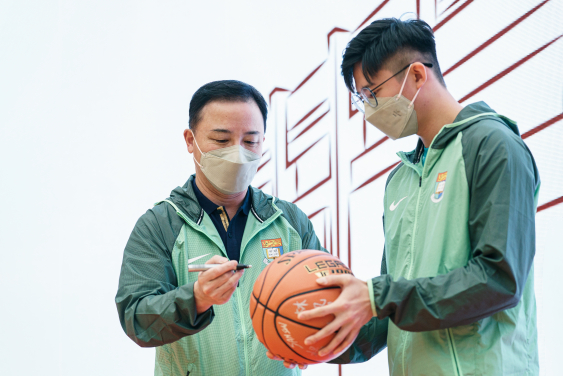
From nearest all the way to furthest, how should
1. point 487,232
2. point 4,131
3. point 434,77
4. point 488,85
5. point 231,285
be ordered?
point 487,232
point 231,285
point 434,77
point 488,85
point 4,131

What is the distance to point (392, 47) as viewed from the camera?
165 centimetres

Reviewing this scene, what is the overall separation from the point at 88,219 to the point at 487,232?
2.89 metres

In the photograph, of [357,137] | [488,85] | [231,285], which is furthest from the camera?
[357,137]

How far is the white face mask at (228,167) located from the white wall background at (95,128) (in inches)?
58.3

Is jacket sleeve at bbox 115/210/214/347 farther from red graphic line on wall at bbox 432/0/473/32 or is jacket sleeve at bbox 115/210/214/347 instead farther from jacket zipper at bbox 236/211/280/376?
red graphic line on wall at bbox 432/0/473/32

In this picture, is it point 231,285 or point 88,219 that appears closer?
point 231,285

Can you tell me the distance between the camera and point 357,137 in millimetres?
3023

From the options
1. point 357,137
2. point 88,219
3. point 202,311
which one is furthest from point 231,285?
point 88,219

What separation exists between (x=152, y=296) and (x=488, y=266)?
954 mm

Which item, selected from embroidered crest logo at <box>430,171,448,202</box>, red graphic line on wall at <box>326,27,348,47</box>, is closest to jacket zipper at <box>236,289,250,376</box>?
embroidered crest logo at <box>430,171,448,202</box>

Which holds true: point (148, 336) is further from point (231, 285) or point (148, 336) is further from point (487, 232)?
point (487, 232)

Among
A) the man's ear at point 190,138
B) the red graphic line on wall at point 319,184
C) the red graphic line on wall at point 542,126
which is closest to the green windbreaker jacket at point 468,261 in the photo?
the red graphic line on wall at point 542,126

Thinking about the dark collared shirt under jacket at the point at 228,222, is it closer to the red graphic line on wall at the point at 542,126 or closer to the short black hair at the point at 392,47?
the short black hair at the point at 392,47

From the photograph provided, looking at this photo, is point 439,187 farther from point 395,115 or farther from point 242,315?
point 242,315
